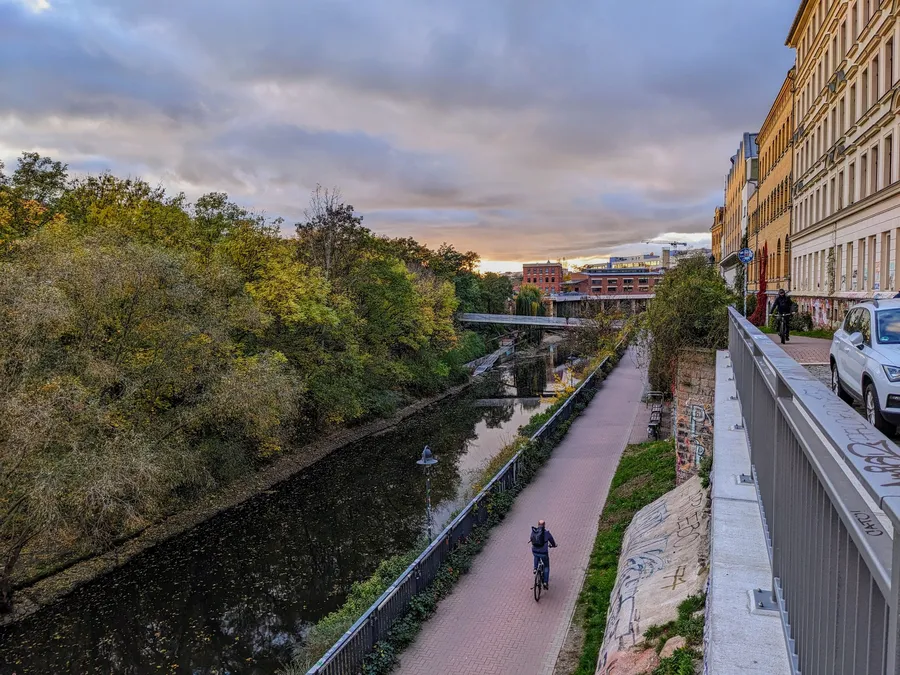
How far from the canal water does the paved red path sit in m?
3.72

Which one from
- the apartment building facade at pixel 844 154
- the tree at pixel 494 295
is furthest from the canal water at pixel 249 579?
the tree at pixel 494 295

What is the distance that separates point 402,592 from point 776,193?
34686mm

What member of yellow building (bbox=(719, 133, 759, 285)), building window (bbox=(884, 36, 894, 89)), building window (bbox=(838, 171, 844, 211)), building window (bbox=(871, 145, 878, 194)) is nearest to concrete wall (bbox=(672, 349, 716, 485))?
building window (bbox=(871, 145, 878, 194))

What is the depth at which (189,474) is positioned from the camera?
752 inches

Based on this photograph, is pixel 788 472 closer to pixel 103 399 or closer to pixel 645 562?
pixel 645 562

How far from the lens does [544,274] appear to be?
166 m

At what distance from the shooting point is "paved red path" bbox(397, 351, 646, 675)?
35.7 feet

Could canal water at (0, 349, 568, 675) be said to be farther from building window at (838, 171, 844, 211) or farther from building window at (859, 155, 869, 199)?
building window at (838, 171, 844, 211)

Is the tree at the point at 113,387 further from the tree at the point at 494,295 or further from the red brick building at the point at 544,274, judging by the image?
the red brick building at the point at 544,274

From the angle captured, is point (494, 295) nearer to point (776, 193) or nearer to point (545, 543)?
point (776, 193)

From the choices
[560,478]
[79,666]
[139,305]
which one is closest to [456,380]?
[560,478]

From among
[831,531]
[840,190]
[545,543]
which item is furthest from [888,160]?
[831,531]

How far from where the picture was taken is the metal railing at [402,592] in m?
9.98

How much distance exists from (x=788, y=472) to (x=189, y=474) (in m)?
19.0
